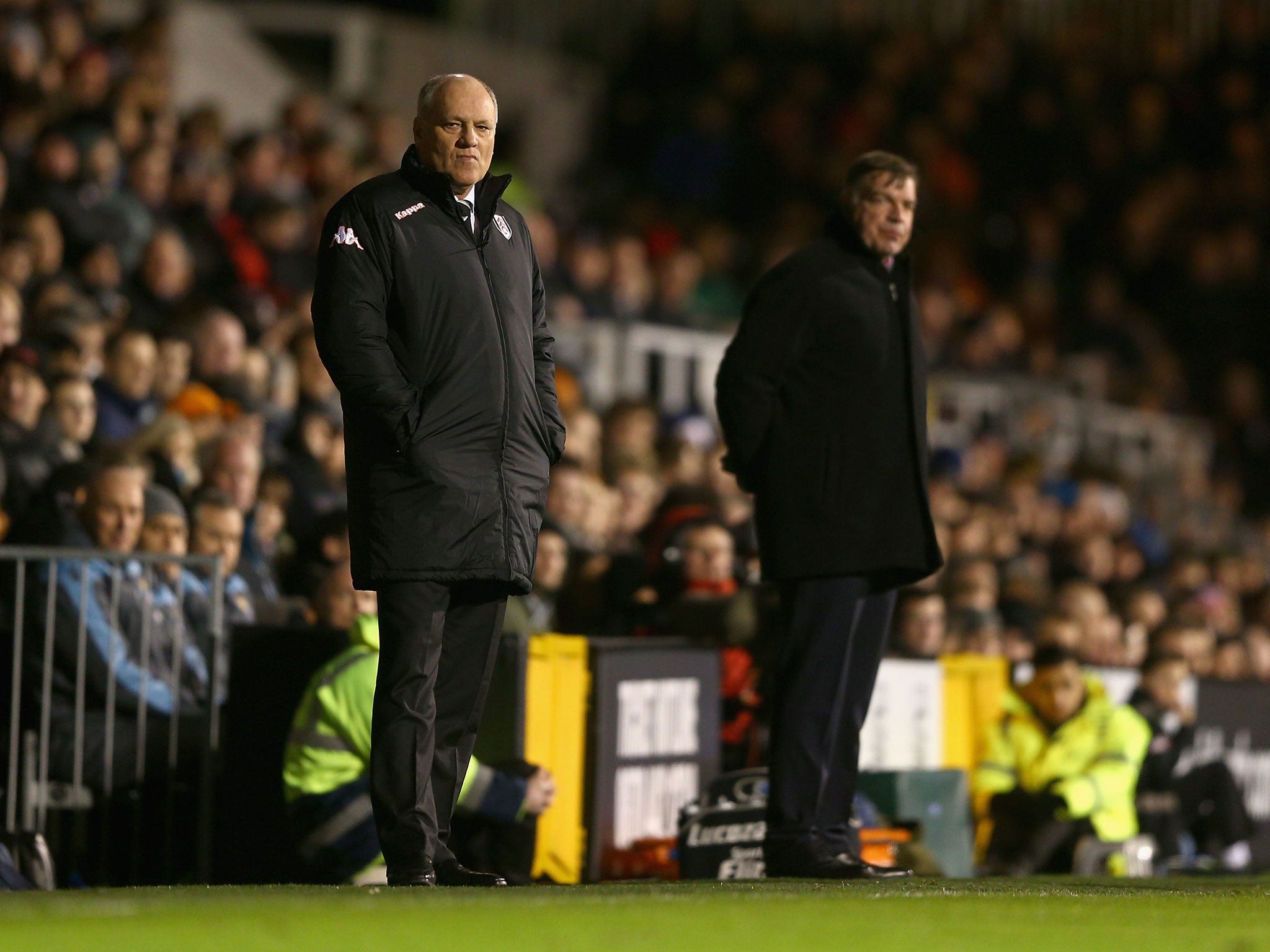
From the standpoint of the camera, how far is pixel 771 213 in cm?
1969

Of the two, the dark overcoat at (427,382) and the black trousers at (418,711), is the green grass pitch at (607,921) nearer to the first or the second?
the black trousers at (418,711)

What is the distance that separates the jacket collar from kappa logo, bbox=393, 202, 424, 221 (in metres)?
0.05

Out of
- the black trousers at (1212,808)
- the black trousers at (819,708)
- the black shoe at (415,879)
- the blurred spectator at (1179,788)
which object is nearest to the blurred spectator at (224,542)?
the black trousers at (819,708)

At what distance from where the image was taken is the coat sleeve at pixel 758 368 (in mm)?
6820

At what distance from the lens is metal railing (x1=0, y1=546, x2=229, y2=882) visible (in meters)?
7.81

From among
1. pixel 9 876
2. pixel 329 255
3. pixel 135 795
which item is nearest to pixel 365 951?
pixel 329 255

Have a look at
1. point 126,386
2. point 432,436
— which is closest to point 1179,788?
point 126,386

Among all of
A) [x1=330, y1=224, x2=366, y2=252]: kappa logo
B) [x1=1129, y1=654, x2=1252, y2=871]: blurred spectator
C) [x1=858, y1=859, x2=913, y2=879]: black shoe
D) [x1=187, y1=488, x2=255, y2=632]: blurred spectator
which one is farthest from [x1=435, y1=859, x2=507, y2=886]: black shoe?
[x1=1129, y1=654, x2=1252, y2=871]: blurred spectator

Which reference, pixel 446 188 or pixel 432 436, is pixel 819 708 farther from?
pixel 446 188

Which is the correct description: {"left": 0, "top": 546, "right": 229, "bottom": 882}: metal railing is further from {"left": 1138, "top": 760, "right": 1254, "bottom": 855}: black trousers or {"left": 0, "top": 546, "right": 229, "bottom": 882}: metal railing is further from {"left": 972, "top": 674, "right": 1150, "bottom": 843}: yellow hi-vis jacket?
{"left": 1138, "top": 760, "right": 1254, "bottom": 855}: black trousers

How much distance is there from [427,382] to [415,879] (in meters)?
1.29

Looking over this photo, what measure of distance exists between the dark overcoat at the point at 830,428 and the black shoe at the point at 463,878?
1477 millimetres

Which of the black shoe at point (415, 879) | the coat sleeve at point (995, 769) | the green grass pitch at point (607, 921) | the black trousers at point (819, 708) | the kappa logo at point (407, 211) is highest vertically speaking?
the kappa logo at point (407, 211)

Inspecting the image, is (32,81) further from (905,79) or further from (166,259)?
(905,79)
